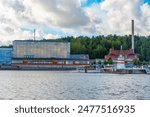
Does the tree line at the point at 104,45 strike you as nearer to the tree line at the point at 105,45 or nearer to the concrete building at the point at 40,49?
the tree line at the point at 105,45

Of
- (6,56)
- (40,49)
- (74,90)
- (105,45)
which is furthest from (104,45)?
(74,90)

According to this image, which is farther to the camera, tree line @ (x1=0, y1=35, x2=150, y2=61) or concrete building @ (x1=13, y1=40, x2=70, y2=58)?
tree line @ (x1=0, y1=35, x2=150, y2=61)

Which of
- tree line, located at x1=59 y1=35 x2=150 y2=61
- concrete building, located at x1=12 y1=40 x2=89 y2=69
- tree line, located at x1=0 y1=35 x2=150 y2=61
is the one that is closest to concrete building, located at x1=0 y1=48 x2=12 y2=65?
concrete building, located at x1=12 y1=40 x2=89 y2=69

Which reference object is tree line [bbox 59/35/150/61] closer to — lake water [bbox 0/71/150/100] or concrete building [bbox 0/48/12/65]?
concrete building [bbox 0/48/12/65]

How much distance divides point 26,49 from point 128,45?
27025 mm

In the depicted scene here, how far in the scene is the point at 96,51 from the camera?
97875 mm

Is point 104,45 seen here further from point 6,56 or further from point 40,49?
point 6,56

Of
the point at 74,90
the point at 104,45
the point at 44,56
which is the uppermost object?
the point at 104,45

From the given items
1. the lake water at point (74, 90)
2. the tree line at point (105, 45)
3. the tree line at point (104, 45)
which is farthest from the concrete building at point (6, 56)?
the lake water at point (74, 90)

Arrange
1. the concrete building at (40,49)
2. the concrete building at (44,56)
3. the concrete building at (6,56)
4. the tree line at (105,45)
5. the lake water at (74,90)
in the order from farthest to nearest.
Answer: the tree line at (105,45), the concrete building at (6,56), the concrete building at (40,49), the concrete building at (44,56), the lake water at (74,90)

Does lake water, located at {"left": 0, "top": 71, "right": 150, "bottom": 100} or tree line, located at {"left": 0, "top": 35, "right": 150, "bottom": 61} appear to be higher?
tree line, located at {"left": 0, "top": 35, "right": 150, "bottom": 61}

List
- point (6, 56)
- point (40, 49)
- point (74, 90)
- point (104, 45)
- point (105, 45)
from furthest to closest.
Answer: point (105, 45) → point (104, 45) → point (6, 56) → point (40, 49) → point (74, 90)

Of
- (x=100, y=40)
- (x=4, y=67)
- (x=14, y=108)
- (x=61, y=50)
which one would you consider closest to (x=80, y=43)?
(x=100, y=40)

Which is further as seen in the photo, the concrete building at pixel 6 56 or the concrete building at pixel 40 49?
the concrete building at pixel 6 56
